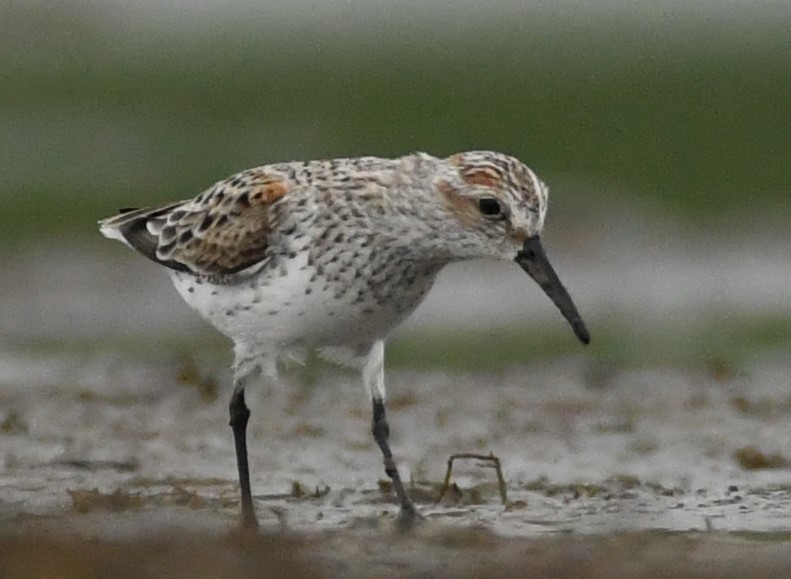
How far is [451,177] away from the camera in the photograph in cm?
898

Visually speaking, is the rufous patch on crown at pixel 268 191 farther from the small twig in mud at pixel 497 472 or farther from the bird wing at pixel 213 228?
the small twig in mud at pixel 497 472

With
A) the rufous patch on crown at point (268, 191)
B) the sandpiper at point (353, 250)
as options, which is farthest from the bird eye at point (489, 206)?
the rufous patch on crown at point (268, 191)

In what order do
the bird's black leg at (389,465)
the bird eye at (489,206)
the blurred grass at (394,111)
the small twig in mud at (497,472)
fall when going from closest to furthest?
the bird eye at (489,206) < the bird's black leg at (389,465) < the small twig in mud at (497,472) < the blurred grass at (394,111)

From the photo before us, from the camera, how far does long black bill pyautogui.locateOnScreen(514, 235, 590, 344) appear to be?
888 cm

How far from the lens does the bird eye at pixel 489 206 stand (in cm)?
880

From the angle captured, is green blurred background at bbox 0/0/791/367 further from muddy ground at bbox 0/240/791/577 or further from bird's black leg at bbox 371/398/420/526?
bird's black leg at bbox 371/398/420/526

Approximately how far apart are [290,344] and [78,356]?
5.42 m

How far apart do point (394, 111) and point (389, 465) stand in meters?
16.4

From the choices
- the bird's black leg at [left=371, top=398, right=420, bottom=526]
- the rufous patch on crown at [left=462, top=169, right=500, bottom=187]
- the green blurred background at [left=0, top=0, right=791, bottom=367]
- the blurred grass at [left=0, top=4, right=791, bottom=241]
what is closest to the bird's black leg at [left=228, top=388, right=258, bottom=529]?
the bird's black leg at [left=371, top=398, right=420, bottom=526]

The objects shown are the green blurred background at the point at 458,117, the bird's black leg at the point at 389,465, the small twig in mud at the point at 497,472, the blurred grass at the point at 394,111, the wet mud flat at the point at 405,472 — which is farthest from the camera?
the blurred grass at the point at 394,111

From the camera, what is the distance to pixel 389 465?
949 centimetres

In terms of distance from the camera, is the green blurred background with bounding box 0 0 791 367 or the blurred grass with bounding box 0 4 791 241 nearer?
the green blurred background with bounding box 0 0 791 367

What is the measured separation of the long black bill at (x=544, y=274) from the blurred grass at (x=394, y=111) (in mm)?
11066

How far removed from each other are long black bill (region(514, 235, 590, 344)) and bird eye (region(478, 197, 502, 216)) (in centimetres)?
18
